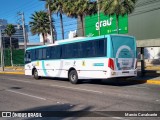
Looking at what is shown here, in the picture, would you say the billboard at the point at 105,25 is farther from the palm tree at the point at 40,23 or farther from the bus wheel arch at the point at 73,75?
the bus wheel arch at the point at 73,75

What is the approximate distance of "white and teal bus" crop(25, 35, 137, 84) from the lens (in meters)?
17.7

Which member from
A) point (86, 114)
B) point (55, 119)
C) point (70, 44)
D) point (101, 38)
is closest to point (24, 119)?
point (55, 119)

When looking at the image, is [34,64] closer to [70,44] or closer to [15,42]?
[70,44]

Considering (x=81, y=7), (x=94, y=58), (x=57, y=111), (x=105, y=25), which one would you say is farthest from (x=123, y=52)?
(x=105, y=25)

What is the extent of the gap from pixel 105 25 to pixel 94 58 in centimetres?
3443

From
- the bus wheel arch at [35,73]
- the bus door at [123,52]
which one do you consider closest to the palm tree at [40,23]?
the bus wheel arch at [35,73]

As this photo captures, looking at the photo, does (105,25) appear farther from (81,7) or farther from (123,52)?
(123,52)

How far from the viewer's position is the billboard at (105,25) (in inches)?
1940

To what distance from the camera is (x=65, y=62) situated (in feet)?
70.7

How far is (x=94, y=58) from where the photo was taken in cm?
1853

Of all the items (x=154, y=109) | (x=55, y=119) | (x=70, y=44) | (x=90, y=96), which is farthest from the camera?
(x=70, y=44)

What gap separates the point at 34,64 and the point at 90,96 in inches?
526

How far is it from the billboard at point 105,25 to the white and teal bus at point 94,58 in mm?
23745

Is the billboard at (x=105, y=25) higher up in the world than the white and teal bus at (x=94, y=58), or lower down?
higher up
